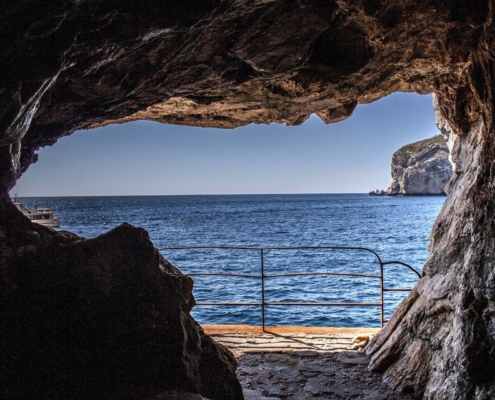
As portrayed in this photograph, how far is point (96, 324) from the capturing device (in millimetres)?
2955

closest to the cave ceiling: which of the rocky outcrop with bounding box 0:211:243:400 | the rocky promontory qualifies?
the rocky outcrop with bounding box 0:211:243:400

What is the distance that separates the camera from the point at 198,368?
3.31 meters

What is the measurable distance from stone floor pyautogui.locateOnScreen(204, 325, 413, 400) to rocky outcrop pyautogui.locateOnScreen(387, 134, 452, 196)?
103m

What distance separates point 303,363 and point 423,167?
376ft

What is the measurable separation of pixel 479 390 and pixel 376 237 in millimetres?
36775

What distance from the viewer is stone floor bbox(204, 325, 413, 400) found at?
171 inches

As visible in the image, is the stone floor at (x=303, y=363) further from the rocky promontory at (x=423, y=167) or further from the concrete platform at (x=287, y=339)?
the rocky promontory at (x=423, y=167)

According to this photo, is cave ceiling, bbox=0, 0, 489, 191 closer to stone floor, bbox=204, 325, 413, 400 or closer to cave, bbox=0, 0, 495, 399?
cave, bbox=0, 0, 495, 399

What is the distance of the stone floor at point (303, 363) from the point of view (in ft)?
14.2

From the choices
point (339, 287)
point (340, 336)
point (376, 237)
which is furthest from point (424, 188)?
point (340, 336)

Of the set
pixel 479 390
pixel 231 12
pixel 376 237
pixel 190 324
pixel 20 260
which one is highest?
pixel 231 12

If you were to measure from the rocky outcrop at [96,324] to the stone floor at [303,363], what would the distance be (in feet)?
4.37

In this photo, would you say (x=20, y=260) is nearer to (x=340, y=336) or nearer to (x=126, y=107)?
(x=126, y=107)

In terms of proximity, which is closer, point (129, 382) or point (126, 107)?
point (129, 382)
